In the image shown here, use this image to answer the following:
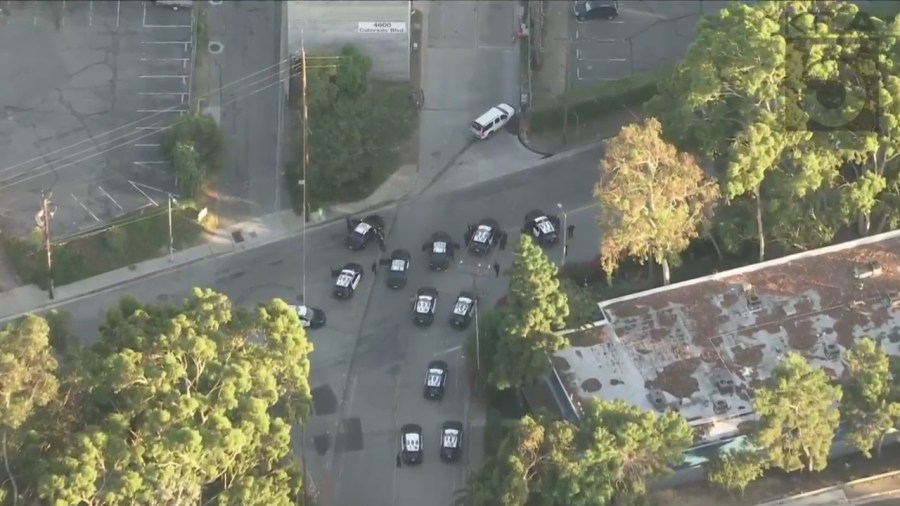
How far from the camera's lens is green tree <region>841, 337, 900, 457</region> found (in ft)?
192

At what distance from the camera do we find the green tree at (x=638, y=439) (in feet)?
186

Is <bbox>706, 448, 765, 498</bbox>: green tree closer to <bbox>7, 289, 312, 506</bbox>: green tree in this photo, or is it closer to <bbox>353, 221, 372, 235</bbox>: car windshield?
<bbox>7, 289, 312, 506</bbox>: green tree

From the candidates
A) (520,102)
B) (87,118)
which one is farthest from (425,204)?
(87,118)

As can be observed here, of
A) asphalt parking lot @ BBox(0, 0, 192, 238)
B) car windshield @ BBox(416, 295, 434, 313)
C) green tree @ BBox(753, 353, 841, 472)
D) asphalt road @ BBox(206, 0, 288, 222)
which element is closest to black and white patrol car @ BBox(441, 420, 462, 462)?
car windshield @ BBox(416, 295, 434, 313)

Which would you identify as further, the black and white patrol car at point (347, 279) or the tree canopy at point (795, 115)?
the black and white patrol car at point (347, 279)

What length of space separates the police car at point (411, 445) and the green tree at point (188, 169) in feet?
58.6

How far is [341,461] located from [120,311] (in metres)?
12.5

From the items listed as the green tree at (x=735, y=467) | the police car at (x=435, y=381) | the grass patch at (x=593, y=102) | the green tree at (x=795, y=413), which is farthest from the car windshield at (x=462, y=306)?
the green tree at (x=795, y=413)

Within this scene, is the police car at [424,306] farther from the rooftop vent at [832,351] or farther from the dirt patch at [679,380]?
the rooftop vent at [832,351]

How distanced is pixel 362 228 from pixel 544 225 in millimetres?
9426

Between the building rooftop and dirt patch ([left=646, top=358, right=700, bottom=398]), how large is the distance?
0.15ft

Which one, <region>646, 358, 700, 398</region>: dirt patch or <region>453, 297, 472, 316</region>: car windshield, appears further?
<region>453, 297, 472, 316</region>: car windshield

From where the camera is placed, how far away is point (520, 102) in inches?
3073

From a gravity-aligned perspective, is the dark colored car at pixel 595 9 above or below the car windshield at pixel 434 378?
above
